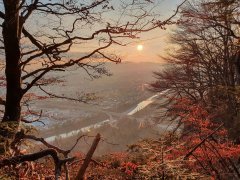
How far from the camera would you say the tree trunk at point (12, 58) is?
627 centimetres

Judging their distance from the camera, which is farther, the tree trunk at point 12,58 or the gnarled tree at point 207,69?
the gnarled tree at point 207,69

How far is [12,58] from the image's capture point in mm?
6555

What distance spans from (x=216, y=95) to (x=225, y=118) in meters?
3.12

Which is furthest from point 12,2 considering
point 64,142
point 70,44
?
point 64,142

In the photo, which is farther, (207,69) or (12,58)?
(207,69)

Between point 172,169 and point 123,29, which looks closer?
point 172,169

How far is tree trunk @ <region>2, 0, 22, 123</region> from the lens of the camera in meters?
6.27

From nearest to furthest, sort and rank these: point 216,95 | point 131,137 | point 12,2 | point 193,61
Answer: point 12,2 → point 216,95 → point 193,61 → point 131,137

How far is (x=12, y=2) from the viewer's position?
20.0ft

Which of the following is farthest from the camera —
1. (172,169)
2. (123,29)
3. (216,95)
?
(216,95)

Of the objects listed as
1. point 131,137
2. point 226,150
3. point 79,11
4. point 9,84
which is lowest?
point 131,137

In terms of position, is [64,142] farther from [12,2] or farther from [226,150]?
[12,2]

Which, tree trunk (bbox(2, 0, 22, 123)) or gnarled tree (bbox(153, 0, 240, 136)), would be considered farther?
gnarled tree (bbox(153, 0, 240, 136))

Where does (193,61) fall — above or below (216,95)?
above
